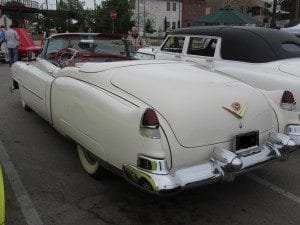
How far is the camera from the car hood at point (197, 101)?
3172 mm

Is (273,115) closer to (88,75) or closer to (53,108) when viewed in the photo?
(88,75)

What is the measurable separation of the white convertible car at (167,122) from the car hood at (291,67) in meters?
1.09

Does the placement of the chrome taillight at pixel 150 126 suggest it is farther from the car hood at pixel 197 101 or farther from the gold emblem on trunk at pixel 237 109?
the gold emblem on trunk at pixel 237 109

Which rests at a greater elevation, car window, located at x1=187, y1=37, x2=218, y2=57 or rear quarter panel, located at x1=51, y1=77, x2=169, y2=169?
car window, located at x1=187, y1=37, x2=218, y2=57

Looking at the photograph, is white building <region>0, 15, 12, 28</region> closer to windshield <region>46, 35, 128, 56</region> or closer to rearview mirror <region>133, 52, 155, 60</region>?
rearview mirror <region>133, 52, 155, 60</region>

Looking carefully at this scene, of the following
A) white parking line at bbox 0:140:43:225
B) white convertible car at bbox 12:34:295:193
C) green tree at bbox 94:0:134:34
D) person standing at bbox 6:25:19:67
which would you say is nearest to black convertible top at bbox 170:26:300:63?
white convertible car at bbox 12:34:295:193

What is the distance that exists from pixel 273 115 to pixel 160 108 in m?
1.25

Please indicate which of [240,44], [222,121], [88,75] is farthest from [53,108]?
[240,44]

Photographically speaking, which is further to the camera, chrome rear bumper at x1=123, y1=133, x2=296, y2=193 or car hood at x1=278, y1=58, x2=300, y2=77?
car hood at x1=278, y1=58, x2=300, y2=77

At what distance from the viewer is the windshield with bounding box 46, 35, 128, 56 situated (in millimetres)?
5715

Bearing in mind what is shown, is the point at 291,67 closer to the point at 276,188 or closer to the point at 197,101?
the point at 276,188

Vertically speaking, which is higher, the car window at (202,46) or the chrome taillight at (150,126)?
the car window at (202,46)

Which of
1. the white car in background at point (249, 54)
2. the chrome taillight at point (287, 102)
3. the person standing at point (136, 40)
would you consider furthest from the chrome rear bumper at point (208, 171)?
the person standing at point (136, 40)

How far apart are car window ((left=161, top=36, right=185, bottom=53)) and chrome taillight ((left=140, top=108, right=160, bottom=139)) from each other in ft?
13.8
